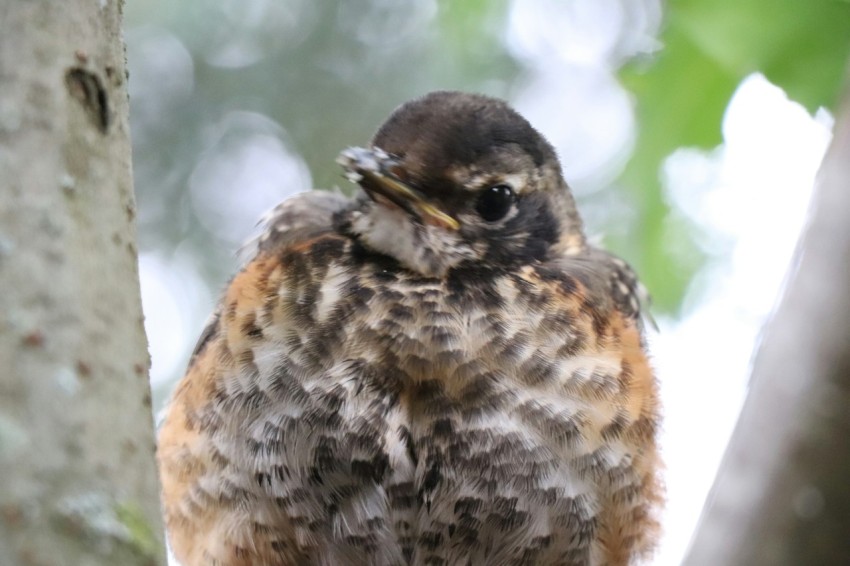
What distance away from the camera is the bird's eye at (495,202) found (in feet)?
5.23

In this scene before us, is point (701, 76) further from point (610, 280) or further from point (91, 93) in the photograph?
point (91, 93)

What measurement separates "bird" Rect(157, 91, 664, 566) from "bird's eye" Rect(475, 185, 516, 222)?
0.01 meters

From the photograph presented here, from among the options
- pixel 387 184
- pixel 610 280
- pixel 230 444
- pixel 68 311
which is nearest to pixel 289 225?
pixel 387 184

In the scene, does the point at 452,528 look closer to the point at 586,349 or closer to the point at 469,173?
the point at 586,349

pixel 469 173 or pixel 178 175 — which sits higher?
pixel 178 175

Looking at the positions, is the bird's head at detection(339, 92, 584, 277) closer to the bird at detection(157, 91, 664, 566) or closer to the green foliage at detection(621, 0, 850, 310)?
the bird at detection(157, 91, 664, 566)

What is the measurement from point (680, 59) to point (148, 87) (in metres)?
2.23

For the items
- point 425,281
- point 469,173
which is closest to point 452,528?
point 425,281

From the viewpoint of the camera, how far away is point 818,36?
124 cm

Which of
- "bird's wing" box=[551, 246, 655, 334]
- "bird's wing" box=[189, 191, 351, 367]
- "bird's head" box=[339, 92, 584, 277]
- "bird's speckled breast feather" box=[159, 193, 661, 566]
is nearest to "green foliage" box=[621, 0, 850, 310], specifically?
"bird's wing" box=[551, 246, 655, 334]

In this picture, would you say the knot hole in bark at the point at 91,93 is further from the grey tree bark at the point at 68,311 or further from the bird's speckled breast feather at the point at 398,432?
the bird's speckled breast feather at the point at 398,432

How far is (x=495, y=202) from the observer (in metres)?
1.62

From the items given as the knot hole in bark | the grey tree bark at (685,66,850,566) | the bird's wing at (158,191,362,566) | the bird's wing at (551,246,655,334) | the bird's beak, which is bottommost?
the grey tree bark at (685,66,850,566)

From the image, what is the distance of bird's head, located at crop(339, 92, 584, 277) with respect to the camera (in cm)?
151
